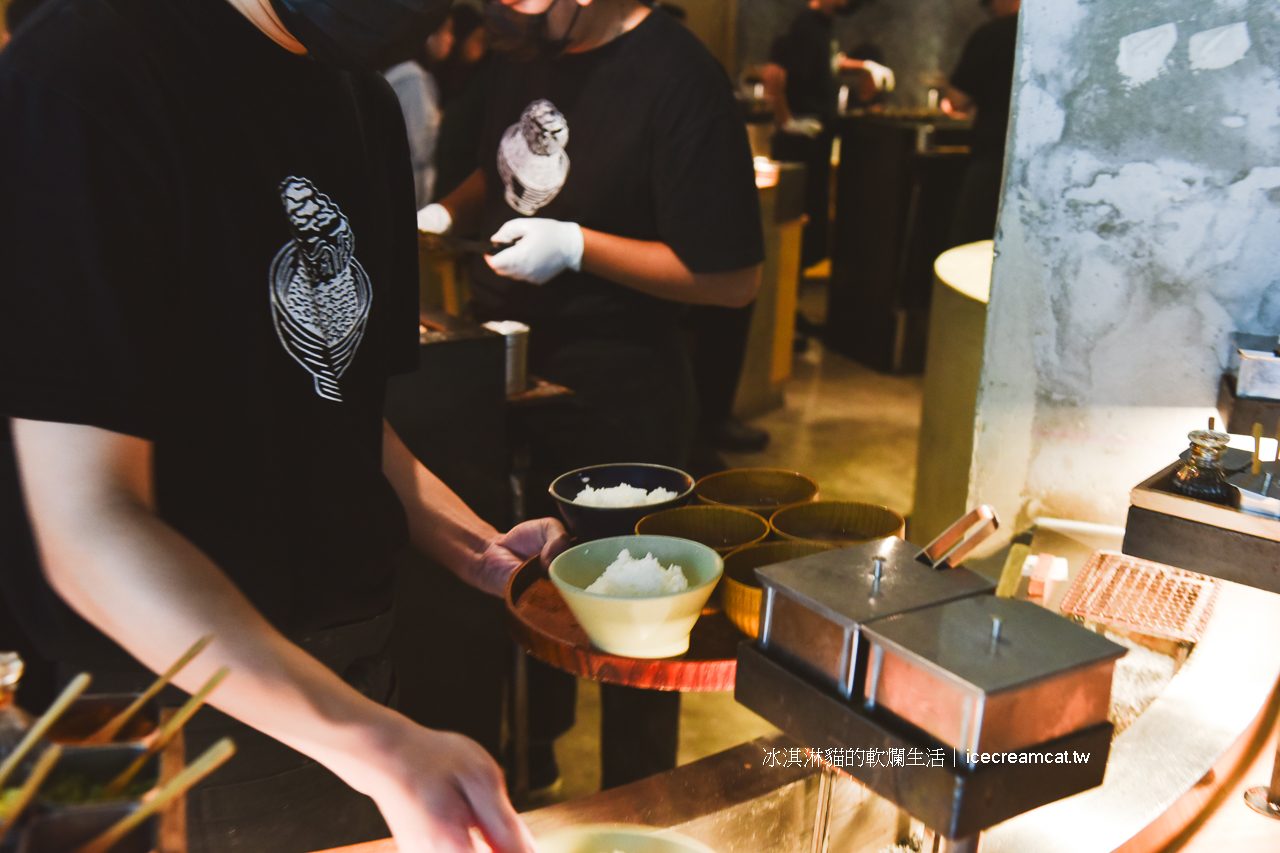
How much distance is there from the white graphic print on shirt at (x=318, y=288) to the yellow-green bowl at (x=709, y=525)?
440 mm

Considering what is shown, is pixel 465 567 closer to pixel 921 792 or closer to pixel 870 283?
pixel 921 792

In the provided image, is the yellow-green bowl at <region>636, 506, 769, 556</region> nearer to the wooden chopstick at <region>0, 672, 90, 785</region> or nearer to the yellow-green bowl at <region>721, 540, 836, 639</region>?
the yellow-green bowl at <region>721, 540, 836, 639</region>

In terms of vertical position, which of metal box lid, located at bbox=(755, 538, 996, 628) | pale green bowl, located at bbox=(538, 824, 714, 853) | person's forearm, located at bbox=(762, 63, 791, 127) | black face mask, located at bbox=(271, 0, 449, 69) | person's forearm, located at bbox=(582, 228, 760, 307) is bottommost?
pale green bowl, located at bbox=(538, 824, 714, 853)

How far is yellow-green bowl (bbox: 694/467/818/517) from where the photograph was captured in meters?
1.51

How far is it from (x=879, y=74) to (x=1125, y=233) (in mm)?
8982

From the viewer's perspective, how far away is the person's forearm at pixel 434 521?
143 centimetres

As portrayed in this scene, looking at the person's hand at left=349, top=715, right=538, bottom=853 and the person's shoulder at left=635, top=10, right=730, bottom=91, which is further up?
the person's shoulder at left=635, top=10, right=730, bottom=91

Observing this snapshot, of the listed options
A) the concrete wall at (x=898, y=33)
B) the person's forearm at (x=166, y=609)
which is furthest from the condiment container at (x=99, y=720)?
the concrete wall at (x=898, y=33)

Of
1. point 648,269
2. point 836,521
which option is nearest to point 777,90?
point 648,269

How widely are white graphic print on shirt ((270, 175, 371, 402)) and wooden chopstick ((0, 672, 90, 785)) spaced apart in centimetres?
50

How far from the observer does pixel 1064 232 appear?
5.99 ft

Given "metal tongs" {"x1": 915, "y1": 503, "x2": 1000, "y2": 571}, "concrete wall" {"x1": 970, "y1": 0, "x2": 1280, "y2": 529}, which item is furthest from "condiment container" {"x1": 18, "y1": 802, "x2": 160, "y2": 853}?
"concrete wall" {"x1": 970, "y1": 0, "x2": 1280, "y2": 529}

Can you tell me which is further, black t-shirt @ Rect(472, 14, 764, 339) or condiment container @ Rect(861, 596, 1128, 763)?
black t-shirt @ Rect(472, 14, 764, 339)

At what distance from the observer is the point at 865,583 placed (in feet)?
3.05
